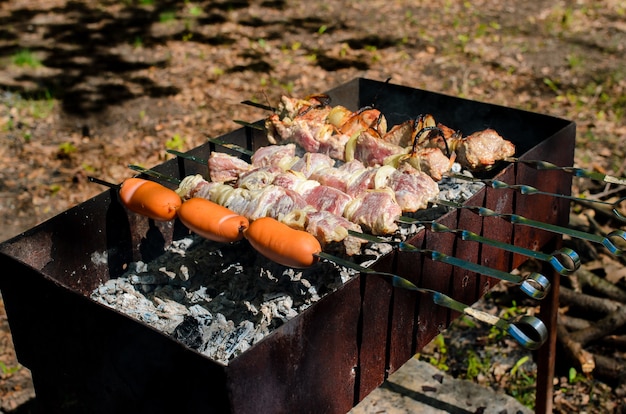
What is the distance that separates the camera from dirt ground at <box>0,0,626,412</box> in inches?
273

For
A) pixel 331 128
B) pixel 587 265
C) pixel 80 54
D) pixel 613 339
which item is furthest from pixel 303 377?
pixel 80 54

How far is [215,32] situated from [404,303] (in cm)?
759

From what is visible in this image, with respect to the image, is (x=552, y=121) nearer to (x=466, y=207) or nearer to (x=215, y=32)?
(x=466, y=207)

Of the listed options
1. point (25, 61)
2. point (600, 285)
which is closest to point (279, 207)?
point (600, 285)

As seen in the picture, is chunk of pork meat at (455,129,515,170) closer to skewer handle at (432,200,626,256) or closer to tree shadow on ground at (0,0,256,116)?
skewer handle at (432,200,626,256)

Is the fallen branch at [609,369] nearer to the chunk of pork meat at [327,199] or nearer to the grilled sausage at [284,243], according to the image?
the chunk of pork meat at [327,199]

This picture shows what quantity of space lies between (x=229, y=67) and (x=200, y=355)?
6.94 meters

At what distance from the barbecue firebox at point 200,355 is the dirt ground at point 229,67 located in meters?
2.91

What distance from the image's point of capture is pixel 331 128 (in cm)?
369

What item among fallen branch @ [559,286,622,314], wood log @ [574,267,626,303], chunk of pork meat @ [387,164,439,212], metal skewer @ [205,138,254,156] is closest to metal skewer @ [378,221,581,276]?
chunk of pork meat @ [387,164,439,212]

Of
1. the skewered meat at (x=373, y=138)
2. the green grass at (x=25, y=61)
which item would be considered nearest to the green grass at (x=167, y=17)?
the green grass at (x=25, y=61)

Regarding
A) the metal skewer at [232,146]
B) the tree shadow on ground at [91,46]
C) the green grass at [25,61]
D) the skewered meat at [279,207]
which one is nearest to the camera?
the skewered meat at [279,207]

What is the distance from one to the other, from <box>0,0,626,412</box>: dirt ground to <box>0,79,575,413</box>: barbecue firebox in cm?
291

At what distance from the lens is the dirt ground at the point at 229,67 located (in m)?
6.93
